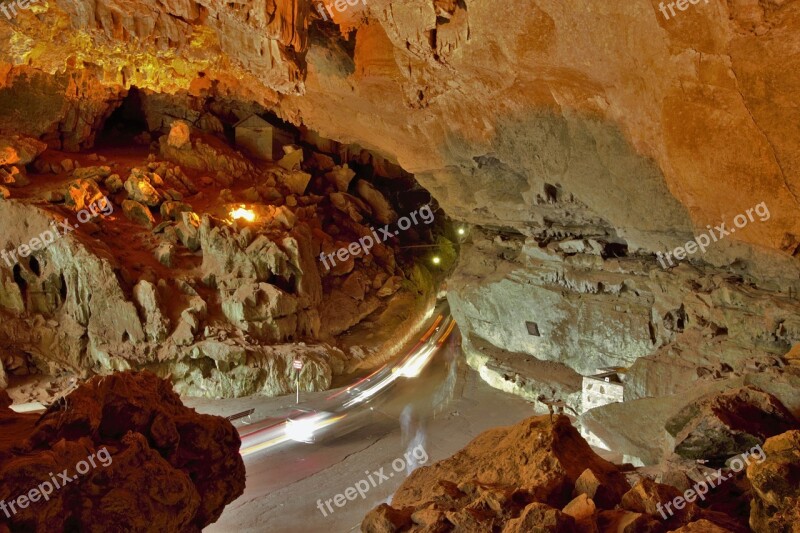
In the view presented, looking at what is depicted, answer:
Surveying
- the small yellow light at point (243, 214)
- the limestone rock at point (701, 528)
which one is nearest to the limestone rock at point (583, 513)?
the limestone rock at point (701, 528)

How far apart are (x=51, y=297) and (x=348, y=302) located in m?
8.61

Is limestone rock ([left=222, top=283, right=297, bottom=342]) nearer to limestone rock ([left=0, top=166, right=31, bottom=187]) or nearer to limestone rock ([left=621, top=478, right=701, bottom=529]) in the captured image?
limestone rock ([left=0, top=166, right=31, bottom=187])

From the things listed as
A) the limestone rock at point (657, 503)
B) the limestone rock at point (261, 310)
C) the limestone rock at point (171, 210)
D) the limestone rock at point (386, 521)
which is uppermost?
the limestone rock at point (171, 210)

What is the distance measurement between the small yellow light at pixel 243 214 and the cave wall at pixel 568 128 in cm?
350

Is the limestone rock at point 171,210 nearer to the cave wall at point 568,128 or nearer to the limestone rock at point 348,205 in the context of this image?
the cave wall at point 568,128

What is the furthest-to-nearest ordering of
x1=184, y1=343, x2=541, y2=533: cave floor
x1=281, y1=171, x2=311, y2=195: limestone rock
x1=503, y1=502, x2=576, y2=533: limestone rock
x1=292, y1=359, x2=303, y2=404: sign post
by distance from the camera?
1. x1=281, y1=171, x2=311, y2=195: limestone rock
2. x1=292, y1=359, x2=303, y2=404: sign post
3. x1=184, y1=343, x2=541, y2=533: cave floor
4. x1=503, y1=502, x2=576, y2=533: limestone rock

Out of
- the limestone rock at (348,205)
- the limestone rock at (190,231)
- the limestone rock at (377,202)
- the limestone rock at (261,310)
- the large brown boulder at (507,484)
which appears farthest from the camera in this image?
the limestone rock at (377,202)

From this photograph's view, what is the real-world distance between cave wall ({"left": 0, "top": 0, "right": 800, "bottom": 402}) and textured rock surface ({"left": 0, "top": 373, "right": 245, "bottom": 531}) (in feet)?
20.8

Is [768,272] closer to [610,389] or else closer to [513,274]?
[610,389]

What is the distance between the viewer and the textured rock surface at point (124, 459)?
4.16m

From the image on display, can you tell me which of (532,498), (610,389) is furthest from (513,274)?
(532,498)

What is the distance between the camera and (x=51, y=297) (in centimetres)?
1417

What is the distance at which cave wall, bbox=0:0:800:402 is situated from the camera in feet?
21.1

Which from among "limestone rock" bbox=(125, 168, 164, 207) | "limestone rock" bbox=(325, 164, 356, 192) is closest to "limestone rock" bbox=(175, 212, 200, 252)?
"limestone rock" bbox=(125, 168, 164, 207)
